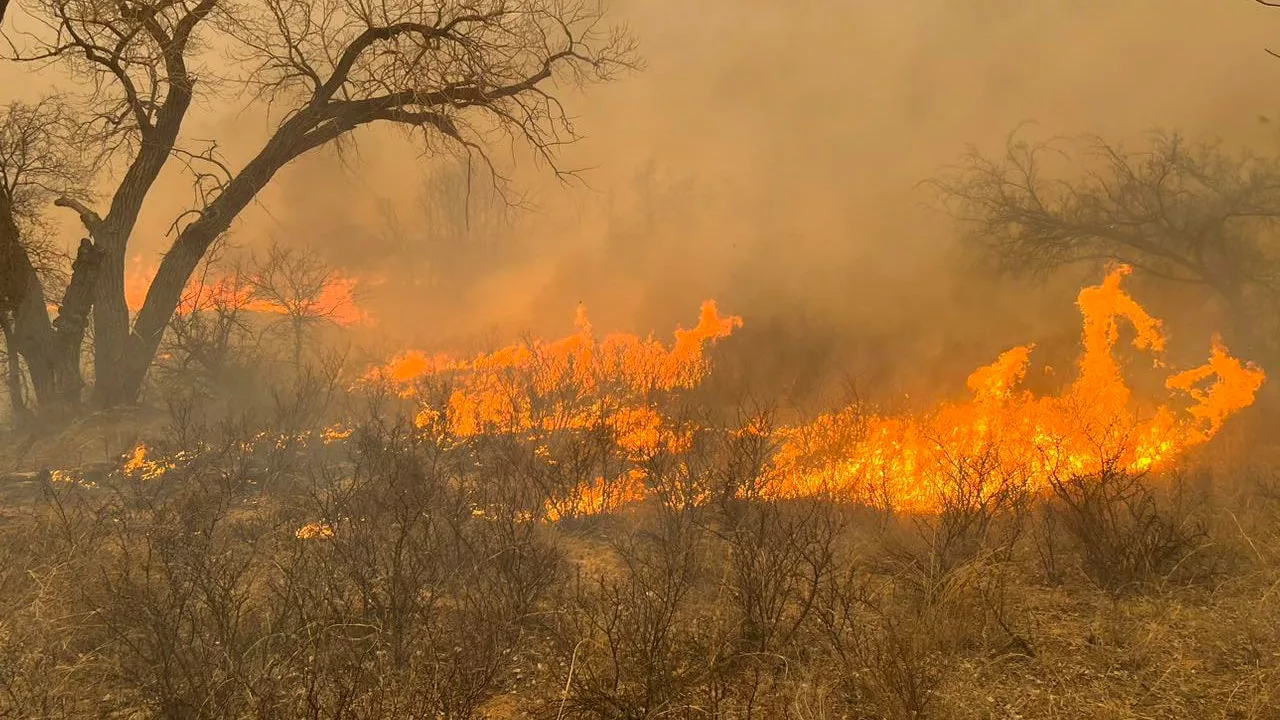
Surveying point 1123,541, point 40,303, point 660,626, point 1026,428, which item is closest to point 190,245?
point 40,303

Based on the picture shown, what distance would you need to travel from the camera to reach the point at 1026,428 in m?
10.1

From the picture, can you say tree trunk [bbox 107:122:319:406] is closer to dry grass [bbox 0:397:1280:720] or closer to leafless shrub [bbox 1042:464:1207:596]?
dry grass [bbox 0:397:1280:720]

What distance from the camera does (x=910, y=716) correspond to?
291cm

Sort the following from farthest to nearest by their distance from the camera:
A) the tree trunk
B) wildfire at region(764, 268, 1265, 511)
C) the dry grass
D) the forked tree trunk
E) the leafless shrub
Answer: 1. the tree trunk
2. the forked tree trunk
3. wildfire at region(764, 268, 1265, 511)
4. the leafless shrub
5. the dry grass

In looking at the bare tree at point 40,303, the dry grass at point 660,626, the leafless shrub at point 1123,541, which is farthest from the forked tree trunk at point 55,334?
the leafless shrub at point 1123,541

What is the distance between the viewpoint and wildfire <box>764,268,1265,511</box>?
334 inches

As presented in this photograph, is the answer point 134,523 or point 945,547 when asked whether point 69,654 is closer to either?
point 134,523

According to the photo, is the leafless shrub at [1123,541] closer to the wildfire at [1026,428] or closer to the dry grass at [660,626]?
the dry grass at [660,626]

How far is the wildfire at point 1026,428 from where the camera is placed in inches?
334

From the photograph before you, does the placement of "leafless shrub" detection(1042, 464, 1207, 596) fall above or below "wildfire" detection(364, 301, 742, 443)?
below

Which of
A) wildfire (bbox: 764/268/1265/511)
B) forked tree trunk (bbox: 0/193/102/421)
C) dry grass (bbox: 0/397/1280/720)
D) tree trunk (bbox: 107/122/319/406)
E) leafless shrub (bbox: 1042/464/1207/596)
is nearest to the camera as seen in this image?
dry grass (bbox: 0/397/1280/720)

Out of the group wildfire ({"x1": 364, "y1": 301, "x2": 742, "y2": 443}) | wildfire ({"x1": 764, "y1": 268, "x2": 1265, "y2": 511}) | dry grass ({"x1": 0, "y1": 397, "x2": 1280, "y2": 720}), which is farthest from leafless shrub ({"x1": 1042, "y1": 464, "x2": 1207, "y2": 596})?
wildfire ({"x1": 364, "y1": 301, "x2": 742, "y2": 443})

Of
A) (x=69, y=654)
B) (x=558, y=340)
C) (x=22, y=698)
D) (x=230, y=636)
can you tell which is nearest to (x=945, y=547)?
(x=230, y=636)

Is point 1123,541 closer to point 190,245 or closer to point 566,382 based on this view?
point 566,382
